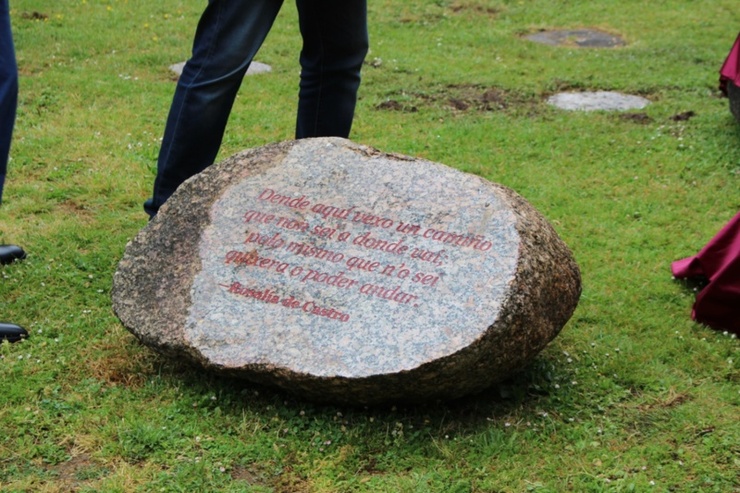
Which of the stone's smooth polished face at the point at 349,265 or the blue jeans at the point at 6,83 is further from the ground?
the blue jeans at the point at 6,83

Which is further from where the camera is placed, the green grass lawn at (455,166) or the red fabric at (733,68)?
the red fabric at (733,68)

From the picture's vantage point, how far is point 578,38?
8484 millimetres

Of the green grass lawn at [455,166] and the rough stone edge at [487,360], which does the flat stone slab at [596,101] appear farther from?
the rough stone edge at [487,360]

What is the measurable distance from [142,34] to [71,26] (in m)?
0.68

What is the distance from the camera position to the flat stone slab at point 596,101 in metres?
6.53

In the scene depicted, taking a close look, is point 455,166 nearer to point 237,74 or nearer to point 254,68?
point 237,74

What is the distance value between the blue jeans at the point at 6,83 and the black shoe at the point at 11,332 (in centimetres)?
57

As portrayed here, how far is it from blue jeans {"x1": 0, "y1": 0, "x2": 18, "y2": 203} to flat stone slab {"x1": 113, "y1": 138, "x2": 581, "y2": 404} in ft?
2.22

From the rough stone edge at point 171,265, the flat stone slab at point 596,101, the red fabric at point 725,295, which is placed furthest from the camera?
the flat stone slab at point 596,101

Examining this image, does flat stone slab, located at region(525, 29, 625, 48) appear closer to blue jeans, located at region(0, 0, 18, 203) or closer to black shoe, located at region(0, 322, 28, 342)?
blue jeans, located at region(0, 0, 18, 203)

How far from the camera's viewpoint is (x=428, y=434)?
9.93ft

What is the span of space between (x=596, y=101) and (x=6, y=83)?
434 cm

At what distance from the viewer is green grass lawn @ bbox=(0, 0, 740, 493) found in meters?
2.89

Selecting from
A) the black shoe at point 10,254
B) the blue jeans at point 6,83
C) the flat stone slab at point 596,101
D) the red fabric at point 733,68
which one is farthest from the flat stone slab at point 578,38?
the blue jeans at point 6,83
